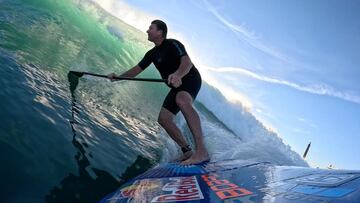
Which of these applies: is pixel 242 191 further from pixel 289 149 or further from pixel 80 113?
pixel 289 149

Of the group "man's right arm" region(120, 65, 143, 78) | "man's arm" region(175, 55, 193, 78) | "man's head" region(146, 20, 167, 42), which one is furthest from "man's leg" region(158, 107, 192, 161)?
"man's head" region(146, 20, 167, 42)

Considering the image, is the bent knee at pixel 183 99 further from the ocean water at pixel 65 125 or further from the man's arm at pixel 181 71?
the ocean water at pixel 65 125

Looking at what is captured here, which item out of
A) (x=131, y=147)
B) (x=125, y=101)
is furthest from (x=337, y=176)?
(x=125, y=101)

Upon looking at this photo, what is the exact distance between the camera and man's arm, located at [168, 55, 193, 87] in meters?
4.39

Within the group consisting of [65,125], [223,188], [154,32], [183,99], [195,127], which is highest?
[154,32]

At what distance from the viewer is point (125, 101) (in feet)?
26.1

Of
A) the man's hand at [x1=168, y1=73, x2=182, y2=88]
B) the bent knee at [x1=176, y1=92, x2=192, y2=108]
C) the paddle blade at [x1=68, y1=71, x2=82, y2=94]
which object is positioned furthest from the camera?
the paddle blade at [x1=68, y1=71, x2=82, y2=94]

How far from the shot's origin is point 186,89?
496 cm

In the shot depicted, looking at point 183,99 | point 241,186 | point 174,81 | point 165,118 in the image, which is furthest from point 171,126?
point 241,186

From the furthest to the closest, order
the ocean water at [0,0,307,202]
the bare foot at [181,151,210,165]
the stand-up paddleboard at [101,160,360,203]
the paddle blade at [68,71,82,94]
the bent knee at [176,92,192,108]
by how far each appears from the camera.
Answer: the paddle blade at [68,71,82,94] → the bent knee at [176,92,192,108] → the bare foot at [181,151,210,165] → the ocean water at [0,0,307,202] → the stand-up paddleboard at [101,160,360,203]

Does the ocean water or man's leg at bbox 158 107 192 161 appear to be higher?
man's leg at bbox 158 107 192 161

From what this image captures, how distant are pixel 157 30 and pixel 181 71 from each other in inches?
36.2

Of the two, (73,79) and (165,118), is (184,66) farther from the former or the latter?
(73,79)

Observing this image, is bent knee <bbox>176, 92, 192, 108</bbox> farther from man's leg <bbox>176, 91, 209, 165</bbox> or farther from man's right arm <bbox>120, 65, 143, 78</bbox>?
man's right arm <bbox>120, 65, 143, 78</bbox>
